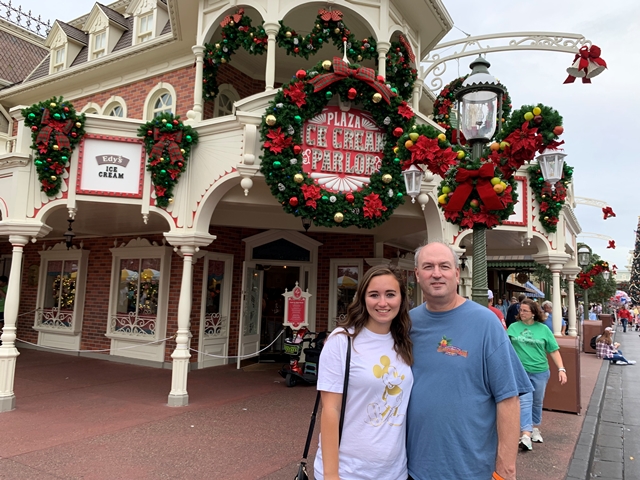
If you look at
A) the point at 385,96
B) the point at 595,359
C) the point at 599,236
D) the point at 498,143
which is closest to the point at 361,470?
the point at 498,143

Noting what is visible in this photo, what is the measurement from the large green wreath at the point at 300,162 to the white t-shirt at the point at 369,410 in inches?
179

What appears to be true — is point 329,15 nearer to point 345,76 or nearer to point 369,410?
point 345,76

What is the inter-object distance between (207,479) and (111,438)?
1828mm

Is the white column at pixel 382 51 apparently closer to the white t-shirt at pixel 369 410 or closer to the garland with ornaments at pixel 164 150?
the garland with ornaments at pixel 164 150

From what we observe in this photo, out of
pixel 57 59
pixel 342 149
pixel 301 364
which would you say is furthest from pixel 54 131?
pixel 57 59

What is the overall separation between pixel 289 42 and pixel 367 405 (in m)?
7.05

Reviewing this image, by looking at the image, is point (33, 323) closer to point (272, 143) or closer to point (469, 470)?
point (272, 143)

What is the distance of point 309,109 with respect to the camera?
6816mm

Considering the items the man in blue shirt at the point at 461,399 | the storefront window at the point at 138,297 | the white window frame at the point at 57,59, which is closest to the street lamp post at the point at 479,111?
the man in blue shirt at the point at 461,399

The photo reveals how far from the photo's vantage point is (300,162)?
675cm

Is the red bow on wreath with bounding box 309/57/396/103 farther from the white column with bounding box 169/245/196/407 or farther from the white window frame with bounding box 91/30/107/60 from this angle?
the white window frame with bounding box 91/30/107/60

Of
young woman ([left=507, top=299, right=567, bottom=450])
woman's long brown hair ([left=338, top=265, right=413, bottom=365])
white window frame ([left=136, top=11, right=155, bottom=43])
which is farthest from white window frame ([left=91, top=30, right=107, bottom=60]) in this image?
woman's long brown hair ([left=338, top=265, right=413, bottom=365])

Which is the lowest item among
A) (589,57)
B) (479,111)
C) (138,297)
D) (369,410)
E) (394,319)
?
(369,410)

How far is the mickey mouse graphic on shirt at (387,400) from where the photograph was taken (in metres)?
2.15
